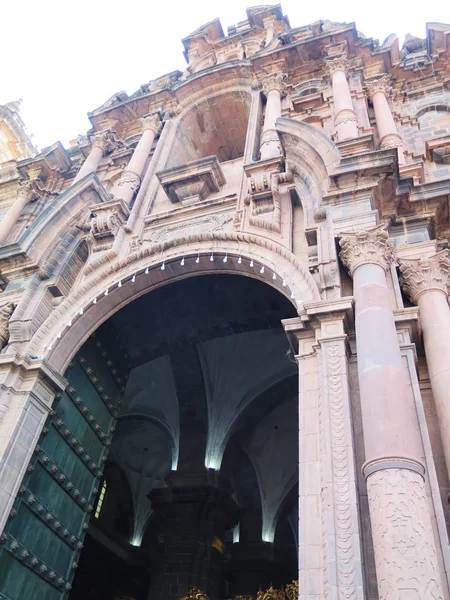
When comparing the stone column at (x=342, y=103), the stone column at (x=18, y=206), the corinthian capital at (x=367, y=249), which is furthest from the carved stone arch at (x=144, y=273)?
the stone column at (x=18, y=206)

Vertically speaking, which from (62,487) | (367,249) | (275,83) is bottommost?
(62,487)

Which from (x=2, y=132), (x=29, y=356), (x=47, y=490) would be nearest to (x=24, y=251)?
(x=29, y=356)

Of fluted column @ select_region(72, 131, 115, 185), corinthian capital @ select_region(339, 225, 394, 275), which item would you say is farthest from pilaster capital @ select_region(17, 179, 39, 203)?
corinthian capital @ select_region(339, 225, 394, 275)

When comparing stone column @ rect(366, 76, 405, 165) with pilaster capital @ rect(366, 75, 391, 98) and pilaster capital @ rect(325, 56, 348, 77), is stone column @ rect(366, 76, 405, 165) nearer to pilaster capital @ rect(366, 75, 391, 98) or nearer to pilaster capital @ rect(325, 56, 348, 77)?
pilaster capital @ rect(366, 75, 391, 98)

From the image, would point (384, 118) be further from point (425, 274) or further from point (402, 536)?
point (402, 536)

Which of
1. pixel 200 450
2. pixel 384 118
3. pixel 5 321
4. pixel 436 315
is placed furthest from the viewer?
pixel 200 450

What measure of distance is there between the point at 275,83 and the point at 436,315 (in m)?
8.70

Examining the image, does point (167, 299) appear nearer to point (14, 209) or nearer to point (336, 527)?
point (14, 209)

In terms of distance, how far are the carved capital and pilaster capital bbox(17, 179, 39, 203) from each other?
664 cm

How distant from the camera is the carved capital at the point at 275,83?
516 inches

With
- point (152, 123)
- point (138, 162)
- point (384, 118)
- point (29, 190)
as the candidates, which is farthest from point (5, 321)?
point (384, 118)

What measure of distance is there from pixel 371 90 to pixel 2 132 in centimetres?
2606

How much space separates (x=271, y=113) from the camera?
12.2 meters

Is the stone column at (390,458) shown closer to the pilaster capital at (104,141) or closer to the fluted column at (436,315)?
the fluted column at (436,315)
